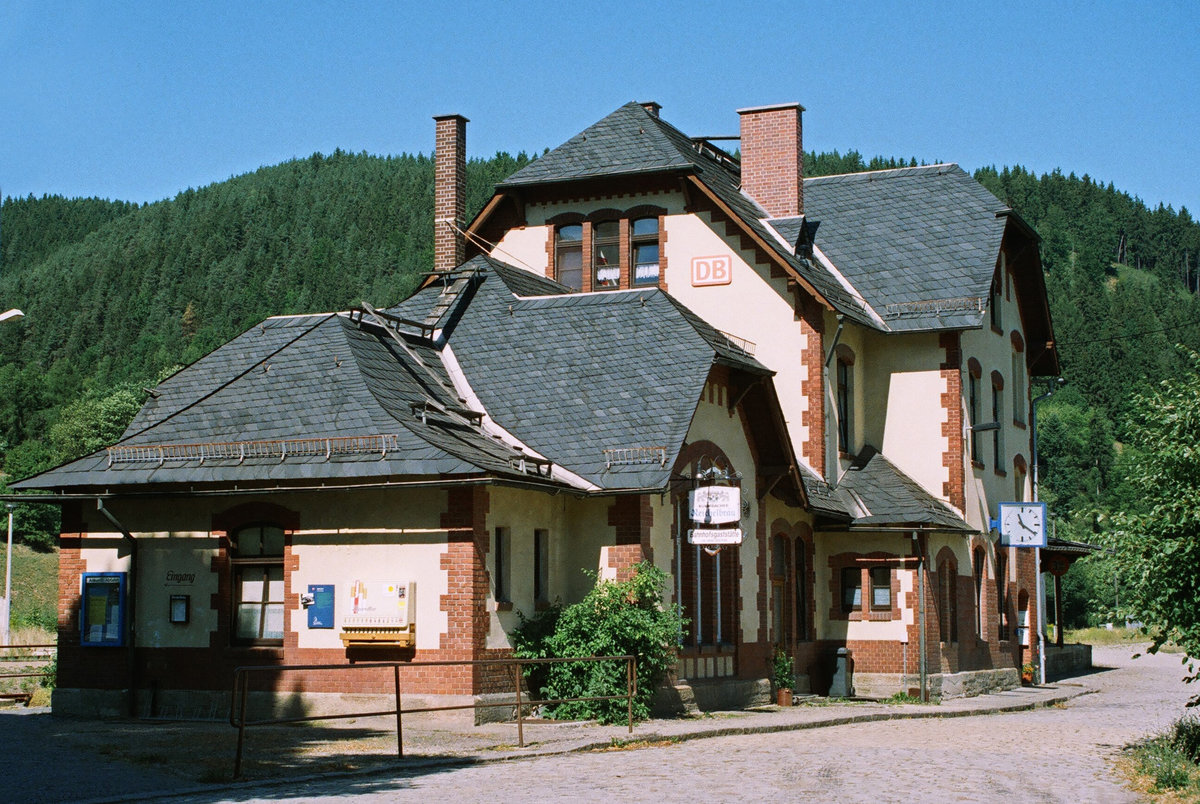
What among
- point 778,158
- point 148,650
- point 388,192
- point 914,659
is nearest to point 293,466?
point 148,650

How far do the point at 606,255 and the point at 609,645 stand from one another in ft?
41.1

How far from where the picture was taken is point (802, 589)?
29.3 m

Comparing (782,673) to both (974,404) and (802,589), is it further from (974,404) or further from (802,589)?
(974,404)

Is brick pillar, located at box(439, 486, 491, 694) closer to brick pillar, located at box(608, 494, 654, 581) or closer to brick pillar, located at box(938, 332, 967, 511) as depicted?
brick pillar, located at box(608, 494, 654, 581)

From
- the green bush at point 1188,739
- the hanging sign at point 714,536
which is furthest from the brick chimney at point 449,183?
the green bush at point 1188,739

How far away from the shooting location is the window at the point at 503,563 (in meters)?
20.9

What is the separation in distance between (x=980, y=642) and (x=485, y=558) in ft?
52.0

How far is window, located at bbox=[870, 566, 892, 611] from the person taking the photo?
1165 inches

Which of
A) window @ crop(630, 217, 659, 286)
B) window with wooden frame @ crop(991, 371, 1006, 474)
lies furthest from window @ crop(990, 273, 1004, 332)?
window @ crop(630, 217, 659, 286)

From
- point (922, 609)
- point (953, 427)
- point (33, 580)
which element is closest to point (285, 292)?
point (33, 580)

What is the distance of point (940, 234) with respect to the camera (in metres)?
33.5

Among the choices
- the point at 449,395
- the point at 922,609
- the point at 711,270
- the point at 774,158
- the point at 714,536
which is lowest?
the point at 922,609

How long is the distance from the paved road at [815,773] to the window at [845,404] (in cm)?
929

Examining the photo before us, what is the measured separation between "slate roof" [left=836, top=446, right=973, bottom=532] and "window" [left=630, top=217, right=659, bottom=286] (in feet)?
19.5
